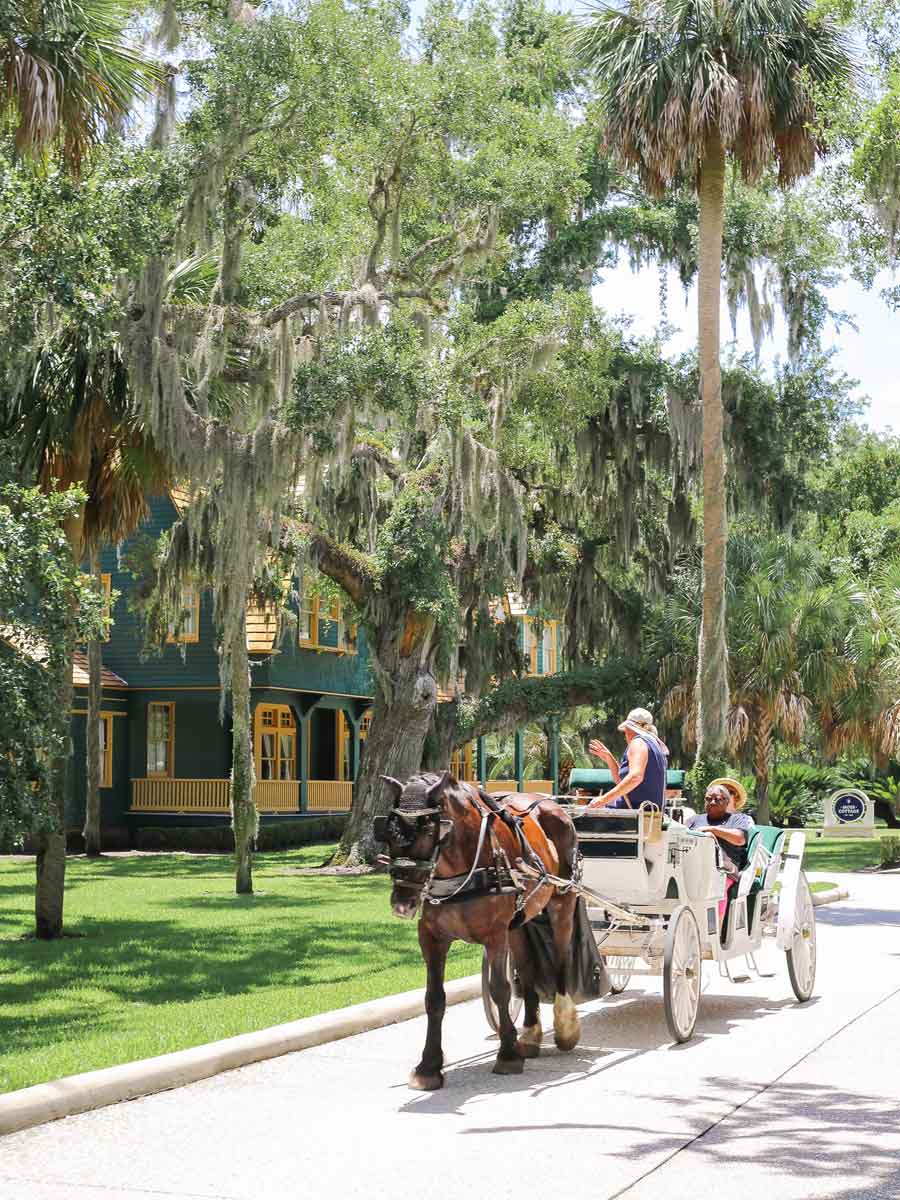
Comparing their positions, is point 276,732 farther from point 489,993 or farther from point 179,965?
point 489,993

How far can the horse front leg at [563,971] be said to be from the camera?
9.23 metres

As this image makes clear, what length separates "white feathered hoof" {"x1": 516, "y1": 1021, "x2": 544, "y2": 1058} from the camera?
29.7 feet

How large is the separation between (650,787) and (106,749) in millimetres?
28559

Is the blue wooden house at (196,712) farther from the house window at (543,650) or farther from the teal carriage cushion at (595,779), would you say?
the teal carriage cushion at (595,779)

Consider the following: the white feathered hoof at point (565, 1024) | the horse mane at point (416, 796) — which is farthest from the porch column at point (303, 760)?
the horse mane at point (416, 796)

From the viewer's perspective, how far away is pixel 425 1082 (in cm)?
811

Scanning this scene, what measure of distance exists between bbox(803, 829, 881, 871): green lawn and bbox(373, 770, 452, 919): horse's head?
63.4 feet

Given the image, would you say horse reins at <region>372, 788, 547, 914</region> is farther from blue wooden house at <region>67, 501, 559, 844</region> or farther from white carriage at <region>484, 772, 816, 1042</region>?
blue wooden house at <region>67, 501, 559, 844</region>

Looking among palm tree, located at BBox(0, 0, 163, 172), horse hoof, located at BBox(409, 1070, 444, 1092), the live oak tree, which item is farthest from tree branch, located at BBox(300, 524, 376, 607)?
horse hoof, located at BBox(409, 1070, 444, 1092)

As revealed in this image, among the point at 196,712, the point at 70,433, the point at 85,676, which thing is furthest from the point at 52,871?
the point at 196,712

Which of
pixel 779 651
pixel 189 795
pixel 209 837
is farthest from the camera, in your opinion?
pixel 189 795

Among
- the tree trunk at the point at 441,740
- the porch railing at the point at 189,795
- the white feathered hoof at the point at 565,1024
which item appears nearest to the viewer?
the white feathered hoof at the point at 565,1024

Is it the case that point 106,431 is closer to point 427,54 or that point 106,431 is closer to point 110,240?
point 110,240

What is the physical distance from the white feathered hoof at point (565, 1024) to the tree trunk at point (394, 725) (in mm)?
18264
